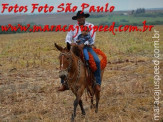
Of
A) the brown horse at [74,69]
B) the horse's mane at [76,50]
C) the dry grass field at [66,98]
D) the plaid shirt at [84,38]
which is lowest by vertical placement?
the dry grass field at [66,98]

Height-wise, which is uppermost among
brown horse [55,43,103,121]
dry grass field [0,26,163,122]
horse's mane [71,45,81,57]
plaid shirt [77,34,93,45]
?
plaid shirt [77,34,93,45]

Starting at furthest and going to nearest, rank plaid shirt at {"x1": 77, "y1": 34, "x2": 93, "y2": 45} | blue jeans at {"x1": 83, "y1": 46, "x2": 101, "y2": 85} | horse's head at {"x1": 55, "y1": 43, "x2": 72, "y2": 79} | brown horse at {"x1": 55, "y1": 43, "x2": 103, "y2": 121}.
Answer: plaid shirt at {"x1": 77, "y1": 34, "x2": 93, "y2": 45}
blue jeans at {"x1": 83, "y1": 46, "x2": 101, "y2": 85}
brown horse at {"x1": 55, "y1": 43, "x2": 103, "y2": 121}
horse's head at {"x1": 55, "y1": 43, "x2": 72, "y2": 79}

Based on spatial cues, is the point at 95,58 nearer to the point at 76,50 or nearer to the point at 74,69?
the point at 76,50

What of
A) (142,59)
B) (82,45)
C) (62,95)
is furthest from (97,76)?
(142,59)

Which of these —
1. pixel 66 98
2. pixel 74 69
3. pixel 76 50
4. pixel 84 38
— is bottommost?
pixel 66 98

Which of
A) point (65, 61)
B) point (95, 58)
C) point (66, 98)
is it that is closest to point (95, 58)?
point (95, 58)

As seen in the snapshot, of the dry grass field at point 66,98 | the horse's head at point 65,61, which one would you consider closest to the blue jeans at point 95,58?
the horse's head at point 65,61

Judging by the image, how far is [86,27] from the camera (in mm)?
7086

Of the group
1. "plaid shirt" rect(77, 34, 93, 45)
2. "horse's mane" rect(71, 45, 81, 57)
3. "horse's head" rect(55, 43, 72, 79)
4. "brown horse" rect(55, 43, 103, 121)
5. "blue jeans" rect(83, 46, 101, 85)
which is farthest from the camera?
"plaid shirt" rect(77, 34, 93, 45)

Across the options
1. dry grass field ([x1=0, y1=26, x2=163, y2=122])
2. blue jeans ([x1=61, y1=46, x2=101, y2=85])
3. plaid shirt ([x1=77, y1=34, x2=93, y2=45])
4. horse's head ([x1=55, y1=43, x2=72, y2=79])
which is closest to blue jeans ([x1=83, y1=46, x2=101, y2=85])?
blue jeans ([x1=61, y1=46, x2=101, y2=85])

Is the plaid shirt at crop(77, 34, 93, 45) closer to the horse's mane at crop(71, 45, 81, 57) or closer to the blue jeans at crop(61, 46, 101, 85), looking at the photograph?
the blue jeans at crop(61, 46, 101, 85)

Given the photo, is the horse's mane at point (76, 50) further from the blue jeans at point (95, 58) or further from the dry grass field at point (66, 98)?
the dry grass field at point (66, 98)

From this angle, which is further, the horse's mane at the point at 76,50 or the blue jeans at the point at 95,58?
the blue jeans at the point at 95,58

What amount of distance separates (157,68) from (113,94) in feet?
14.0
